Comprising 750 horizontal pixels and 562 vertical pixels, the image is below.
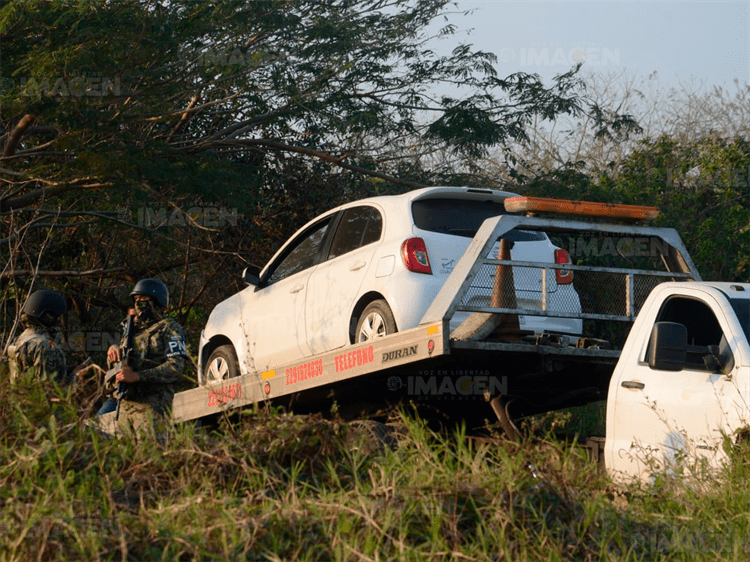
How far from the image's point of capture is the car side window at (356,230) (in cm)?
761

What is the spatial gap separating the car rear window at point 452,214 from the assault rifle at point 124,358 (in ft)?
7.91

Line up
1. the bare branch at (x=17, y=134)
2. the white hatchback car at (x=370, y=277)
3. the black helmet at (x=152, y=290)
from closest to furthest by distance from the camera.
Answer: the white hatchback car at (x=370, y=277), the black helmet at (x=152, y=290), the bare branch at (x=17, y=134)

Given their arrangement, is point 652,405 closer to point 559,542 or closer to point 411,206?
point 559,542

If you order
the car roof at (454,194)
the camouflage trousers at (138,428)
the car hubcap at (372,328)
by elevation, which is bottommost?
the camouflage trousers at (138,428)

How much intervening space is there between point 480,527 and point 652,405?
1960mm

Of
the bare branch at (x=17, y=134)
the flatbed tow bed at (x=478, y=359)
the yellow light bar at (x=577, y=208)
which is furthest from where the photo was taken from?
the bare branch at (x=17, y=134)

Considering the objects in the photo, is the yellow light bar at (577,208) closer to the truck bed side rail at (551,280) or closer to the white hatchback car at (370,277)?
the truck bed side rail at (551,280)

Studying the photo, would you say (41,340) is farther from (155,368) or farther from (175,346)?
(175,346)

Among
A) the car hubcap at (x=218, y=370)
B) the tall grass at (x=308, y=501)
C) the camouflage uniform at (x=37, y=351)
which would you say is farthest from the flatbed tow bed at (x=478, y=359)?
the car hubcap at (x=218, y=370)

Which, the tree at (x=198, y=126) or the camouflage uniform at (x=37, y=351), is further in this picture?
the tree at (x=198, y=126)

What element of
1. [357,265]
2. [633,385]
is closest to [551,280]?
[633,385]

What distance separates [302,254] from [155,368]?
1797 mm

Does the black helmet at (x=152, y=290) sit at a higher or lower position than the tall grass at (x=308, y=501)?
higher

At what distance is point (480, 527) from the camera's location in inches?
173
